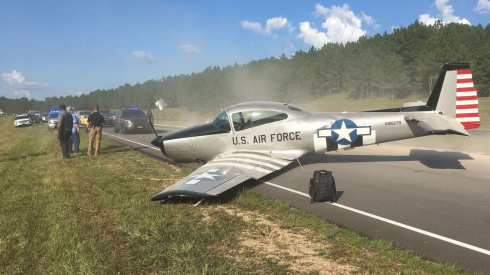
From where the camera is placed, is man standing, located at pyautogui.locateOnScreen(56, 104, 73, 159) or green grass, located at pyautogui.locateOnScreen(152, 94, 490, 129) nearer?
man standing, located at pyautogui.locateOnScreen(56, 104, 73, 159)

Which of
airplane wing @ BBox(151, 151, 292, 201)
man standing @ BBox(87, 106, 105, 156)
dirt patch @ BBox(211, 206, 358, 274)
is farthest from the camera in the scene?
man standing @ BBox(87, 106, 105, 156)

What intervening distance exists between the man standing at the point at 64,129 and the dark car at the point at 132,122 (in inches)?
502

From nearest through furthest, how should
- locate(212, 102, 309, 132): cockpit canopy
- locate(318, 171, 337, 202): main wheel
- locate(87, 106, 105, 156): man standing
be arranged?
1. locate(318, 171, 337, 202): main wheel
2. locate(212, 102, 309, 132): cockpit canopy
3. locate(87, 106, 105, 156): man standing

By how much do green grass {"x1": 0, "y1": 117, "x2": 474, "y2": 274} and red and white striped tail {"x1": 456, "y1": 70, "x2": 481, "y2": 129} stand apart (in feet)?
22.2

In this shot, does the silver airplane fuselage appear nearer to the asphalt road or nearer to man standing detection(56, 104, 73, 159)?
the asphalt road

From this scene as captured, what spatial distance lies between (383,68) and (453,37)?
15.5 m

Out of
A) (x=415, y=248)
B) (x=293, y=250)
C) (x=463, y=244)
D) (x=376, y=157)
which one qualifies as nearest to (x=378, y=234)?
(x=415, y=248)

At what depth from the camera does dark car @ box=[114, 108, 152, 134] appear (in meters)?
25.5

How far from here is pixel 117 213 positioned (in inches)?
227

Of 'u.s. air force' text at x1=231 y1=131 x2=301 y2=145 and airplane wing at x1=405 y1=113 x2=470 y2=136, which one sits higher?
airplane wing at x1=405 y1=113 x2=470 y2=136

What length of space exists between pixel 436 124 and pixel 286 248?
258 inches

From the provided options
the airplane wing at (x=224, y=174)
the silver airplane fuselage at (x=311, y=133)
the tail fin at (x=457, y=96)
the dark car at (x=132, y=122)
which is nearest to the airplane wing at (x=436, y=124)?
the silver airplane fuselage at (x=311, y=133)

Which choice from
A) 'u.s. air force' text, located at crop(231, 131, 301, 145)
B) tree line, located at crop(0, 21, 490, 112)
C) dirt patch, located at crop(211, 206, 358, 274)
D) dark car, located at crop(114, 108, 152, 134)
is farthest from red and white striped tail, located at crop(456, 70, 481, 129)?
tree line, located at crop(0, 21, 490, 112)

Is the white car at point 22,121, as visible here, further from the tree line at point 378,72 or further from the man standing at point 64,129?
Result: the tree line at point 378,72
